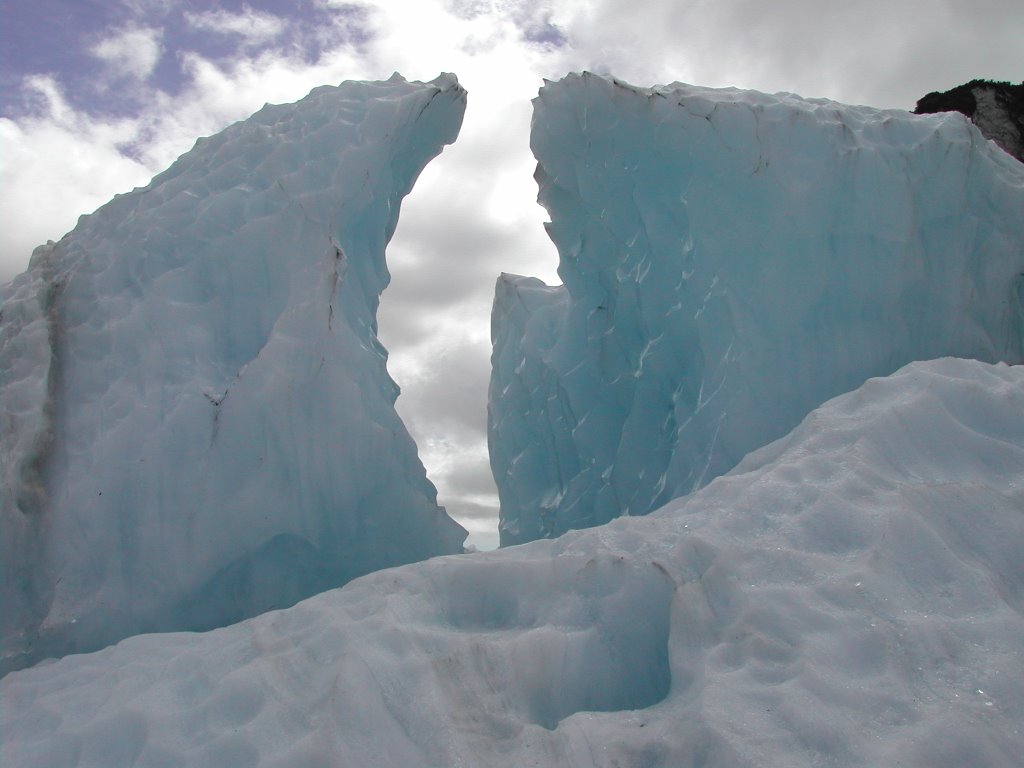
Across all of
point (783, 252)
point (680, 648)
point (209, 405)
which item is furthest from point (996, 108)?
point (209, 405)

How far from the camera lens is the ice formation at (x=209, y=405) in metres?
4.39

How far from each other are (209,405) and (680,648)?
10.1ft

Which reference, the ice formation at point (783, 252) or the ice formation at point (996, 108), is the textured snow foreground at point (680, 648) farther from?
the ice formation at point (996, 108)

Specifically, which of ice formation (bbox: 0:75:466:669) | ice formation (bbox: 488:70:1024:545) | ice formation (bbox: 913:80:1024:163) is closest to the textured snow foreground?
ice formation (bbox: 0:75:466:669)

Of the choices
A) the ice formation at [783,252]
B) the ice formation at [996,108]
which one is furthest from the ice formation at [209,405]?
the ice formation at [996,108]

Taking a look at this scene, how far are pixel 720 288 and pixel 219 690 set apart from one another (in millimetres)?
4187

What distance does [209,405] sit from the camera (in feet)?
15.2

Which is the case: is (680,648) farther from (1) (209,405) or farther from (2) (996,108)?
(2) (996,108)

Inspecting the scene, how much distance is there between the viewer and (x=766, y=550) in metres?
3.05

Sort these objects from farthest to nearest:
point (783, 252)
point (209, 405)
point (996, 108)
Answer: point (996, 108), point (783, 252), point (209, 405)

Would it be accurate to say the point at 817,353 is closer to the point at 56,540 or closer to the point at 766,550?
the point at 766,550

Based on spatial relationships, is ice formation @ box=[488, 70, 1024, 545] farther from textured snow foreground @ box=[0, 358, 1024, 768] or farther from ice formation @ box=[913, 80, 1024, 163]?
ice formation @ box=[913, 80, 1024, 163]

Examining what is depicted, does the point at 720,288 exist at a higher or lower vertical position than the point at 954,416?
higher

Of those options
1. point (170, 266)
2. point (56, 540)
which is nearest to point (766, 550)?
point (56, 540)
